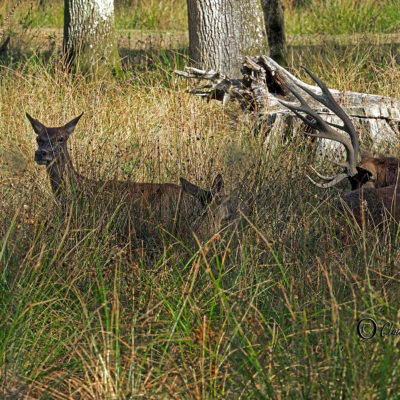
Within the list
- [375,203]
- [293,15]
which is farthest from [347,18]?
[375,203]

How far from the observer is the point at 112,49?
8703 mm

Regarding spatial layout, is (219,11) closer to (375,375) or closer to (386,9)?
(375,375)

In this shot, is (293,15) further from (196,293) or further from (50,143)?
(196,293)

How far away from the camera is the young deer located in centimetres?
374

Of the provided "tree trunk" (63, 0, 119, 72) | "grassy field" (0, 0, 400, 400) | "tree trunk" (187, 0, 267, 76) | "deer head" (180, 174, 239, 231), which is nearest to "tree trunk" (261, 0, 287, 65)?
"tree trunk" (187, 0, 267, 76)

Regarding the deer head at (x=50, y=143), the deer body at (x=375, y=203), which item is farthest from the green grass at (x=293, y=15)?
the deer body at (x=375, y=203)

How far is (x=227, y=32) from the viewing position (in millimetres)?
7594

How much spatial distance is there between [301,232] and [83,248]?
1.27 m

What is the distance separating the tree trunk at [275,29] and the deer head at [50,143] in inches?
231

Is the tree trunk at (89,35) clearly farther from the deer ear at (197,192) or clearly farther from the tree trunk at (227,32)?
the deer ear at (197,192)

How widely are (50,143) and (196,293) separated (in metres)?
2.16

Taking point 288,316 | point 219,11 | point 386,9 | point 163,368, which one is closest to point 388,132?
point 219,11

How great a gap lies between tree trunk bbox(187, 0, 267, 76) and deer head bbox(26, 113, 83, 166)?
121 inches

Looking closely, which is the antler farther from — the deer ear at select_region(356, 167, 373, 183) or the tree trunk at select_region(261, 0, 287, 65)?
the tree trunk at select_region(261, 0, 287, 65)
